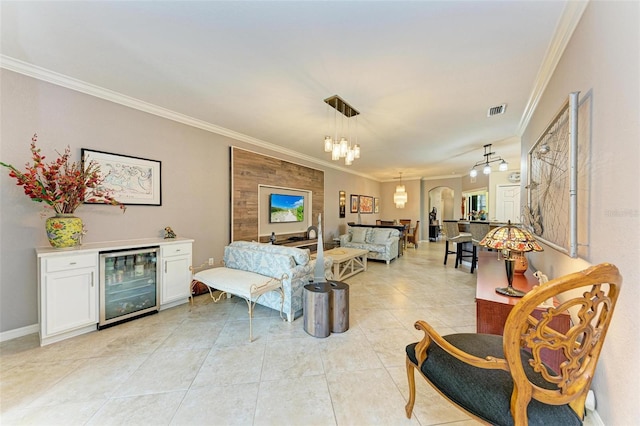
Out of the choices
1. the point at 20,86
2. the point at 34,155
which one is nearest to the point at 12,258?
the point at 34,155

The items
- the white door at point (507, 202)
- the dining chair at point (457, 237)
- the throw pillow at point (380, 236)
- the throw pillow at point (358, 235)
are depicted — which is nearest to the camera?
the dining chair at point (457, 237)

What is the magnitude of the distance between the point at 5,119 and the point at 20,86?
38 centimetres

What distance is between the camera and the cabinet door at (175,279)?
3029 millimetres

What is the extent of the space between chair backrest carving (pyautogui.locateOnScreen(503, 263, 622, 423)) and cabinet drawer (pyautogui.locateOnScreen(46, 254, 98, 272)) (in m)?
3.44

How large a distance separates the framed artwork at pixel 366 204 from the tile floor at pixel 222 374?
235 inches

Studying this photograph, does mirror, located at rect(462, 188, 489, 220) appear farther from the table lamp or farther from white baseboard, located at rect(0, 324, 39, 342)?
white baseboard, located at rect(0, 324, 39, 342)

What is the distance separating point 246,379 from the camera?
6.00 ft

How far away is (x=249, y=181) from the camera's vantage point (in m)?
4.57

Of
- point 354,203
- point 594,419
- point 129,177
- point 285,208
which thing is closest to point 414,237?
point 354,203

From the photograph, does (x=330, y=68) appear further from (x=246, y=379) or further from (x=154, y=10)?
(x=246, y=379)

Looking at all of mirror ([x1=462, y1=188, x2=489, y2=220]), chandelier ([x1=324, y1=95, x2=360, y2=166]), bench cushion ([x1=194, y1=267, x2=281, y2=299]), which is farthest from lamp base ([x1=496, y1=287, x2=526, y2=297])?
mirror ([x1=462, y1=188, x2=489, y2=220])

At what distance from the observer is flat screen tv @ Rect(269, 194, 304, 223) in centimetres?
515

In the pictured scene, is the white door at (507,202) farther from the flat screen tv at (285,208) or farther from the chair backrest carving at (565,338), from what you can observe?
the chair backrest carving at (565,338)

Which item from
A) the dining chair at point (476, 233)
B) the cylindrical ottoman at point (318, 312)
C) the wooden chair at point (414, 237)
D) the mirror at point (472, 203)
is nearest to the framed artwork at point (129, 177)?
the cylindrical ottoman at point (318, 312)
